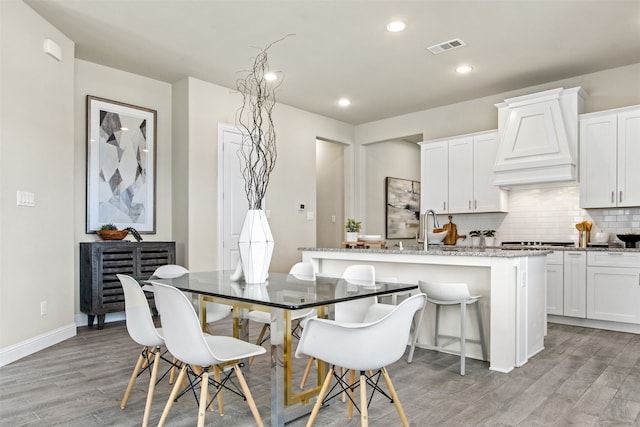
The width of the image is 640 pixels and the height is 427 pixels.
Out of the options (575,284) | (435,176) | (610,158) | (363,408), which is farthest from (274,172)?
(363,408)

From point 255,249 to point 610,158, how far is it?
164 inches

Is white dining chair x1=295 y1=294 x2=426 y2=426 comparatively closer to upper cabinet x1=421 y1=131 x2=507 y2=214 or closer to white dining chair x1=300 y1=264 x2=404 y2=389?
white dining chair x1=300 y1=264 x2=404 y2=389

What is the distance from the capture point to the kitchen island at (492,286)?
322 cm

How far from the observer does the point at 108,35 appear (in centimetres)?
416

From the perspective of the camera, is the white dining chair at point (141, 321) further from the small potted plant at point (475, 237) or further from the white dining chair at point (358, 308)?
the small potted plant at point (475, 237)

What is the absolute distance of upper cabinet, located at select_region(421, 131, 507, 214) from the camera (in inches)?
226

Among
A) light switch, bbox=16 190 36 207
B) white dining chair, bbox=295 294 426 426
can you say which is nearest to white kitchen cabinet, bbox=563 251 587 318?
white dining chair, bbox=295 294 426 426

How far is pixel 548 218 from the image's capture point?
219 inches

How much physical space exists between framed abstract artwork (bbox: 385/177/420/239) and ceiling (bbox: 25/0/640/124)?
2.67 m

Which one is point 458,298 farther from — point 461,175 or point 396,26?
point 461,175

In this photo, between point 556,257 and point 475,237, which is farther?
point 475,237

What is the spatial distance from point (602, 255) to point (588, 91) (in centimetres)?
194

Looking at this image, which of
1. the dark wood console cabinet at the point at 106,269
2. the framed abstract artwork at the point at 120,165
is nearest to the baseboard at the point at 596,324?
the dark wood console cabinet at the point at 106,269

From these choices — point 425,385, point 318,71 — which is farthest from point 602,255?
point 318,71
